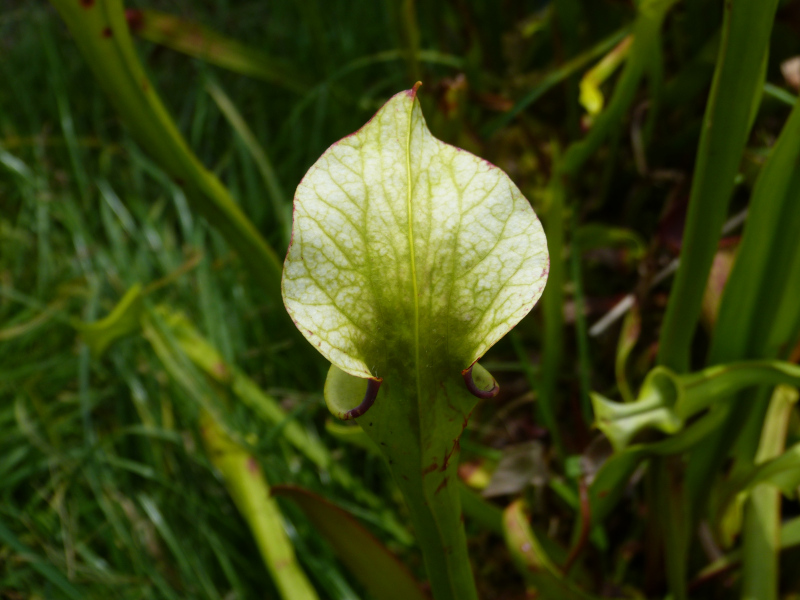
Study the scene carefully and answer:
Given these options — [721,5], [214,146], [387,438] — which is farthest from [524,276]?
[214,146]

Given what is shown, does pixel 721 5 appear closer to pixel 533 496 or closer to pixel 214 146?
pixel 533 496

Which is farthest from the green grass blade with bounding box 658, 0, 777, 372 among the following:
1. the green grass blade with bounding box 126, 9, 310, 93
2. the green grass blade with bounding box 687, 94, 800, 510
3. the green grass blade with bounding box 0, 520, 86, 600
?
the green grass blade with bounding box 126, 9, 310, 93

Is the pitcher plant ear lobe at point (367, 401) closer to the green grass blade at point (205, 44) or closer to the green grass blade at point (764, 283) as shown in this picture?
the green grass blade at point (764, 283)

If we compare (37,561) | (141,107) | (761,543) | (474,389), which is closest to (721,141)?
(474,389)

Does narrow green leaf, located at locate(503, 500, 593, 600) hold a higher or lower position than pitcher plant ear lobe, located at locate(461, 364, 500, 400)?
lower

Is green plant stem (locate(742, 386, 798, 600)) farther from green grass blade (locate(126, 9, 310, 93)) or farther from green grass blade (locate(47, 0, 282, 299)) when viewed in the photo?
green grass blade (locate(126, 9, 310, 93))

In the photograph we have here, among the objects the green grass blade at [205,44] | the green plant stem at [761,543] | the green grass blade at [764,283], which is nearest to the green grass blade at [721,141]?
the green grass blade at [764,283]
